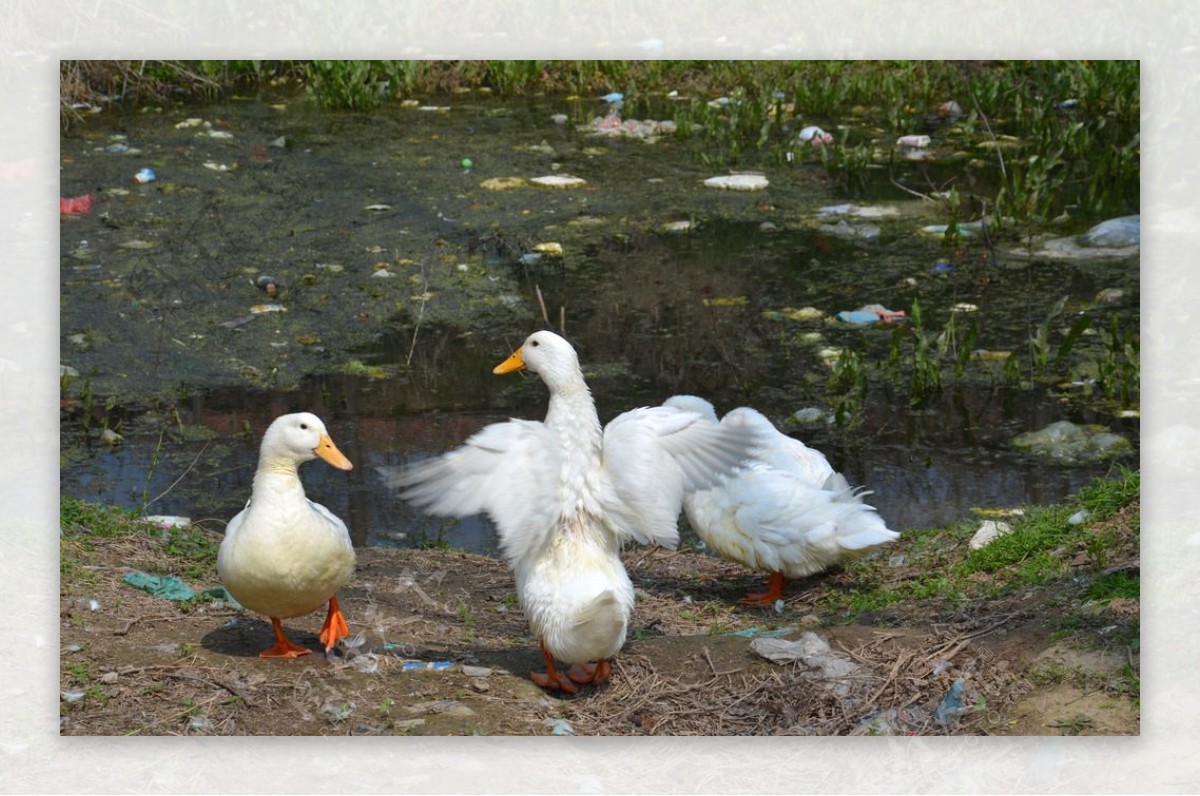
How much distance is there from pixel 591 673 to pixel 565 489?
43 cm

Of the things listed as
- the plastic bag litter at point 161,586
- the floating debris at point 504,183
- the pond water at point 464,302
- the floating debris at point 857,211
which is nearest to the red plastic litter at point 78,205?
the pond water at point 464,302

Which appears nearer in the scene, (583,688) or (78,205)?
(583,688)

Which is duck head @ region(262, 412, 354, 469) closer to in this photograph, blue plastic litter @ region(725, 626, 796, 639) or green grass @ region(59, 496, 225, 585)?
green grass @ region(59, 496, 225, 585)

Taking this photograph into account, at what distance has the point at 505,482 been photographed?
130 inches

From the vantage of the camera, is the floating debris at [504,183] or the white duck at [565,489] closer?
the white duck at [565,489]

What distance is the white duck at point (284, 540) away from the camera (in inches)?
127

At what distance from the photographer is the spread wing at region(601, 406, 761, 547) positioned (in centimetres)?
332

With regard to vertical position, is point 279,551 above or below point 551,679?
above

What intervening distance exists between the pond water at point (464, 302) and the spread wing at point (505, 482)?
42.7 inches

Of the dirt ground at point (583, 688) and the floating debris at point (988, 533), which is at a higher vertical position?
the floating debris at point (988, 533)

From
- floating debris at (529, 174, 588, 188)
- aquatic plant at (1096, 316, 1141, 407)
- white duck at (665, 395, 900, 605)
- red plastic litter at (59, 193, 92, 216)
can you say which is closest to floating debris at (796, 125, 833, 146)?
floating debris at (529, 174, 588, 188)

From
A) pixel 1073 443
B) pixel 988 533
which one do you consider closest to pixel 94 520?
pixel 988 533

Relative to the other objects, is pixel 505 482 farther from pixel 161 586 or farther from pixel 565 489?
pixel 161 586

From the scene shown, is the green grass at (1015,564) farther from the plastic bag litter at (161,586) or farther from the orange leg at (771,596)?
the plastic bag litter at (161,586)
